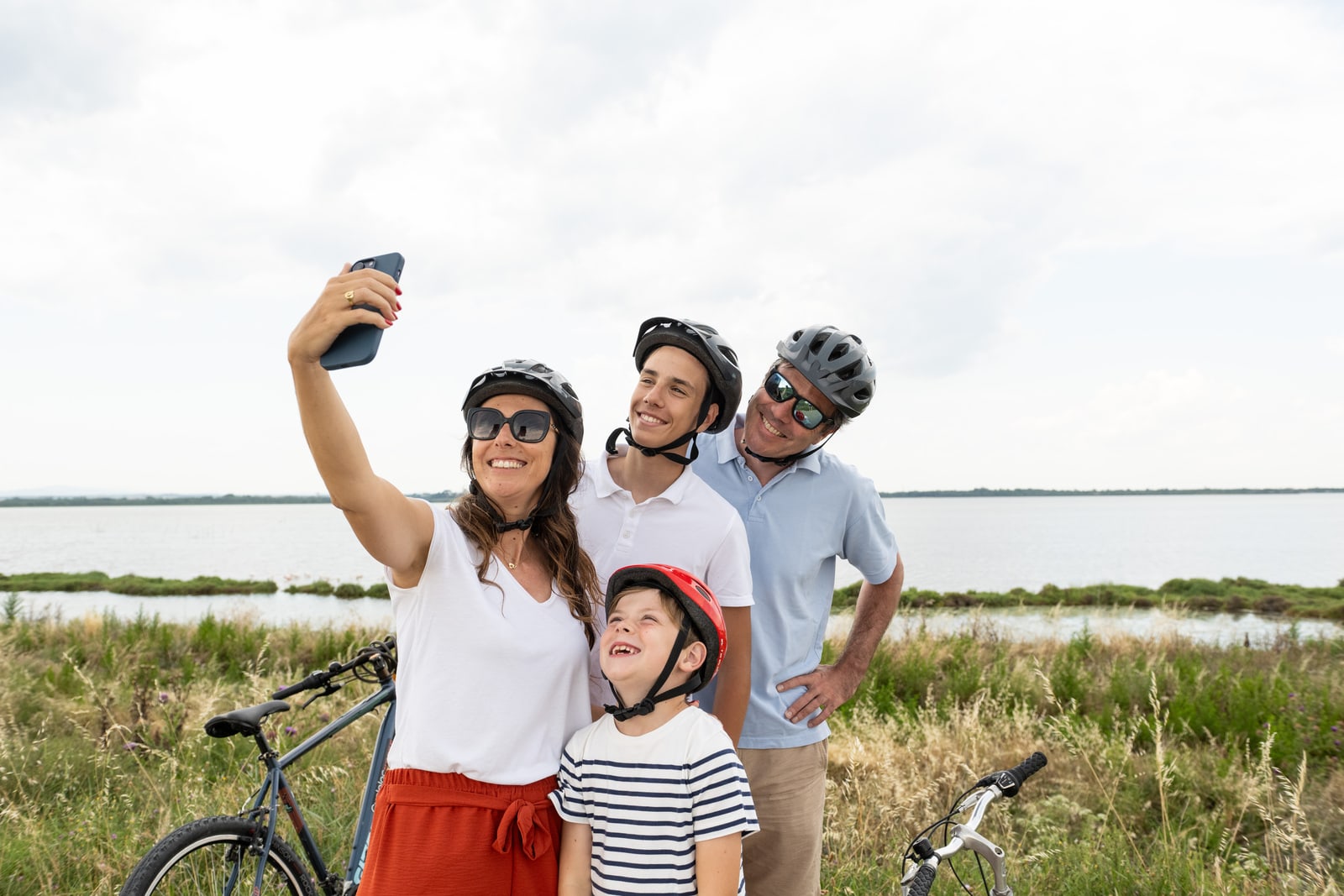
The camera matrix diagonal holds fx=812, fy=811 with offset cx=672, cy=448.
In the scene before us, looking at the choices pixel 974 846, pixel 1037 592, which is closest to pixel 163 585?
pixel 1037 592

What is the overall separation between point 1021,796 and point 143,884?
19.3 feet

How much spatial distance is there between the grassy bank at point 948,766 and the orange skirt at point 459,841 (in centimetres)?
275

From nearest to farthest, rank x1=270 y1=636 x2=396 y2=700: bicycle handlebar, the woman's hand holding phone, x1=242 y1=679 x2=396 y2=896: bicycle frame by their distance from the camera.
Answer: the woman's hand holding phone → x1=242 y1=679 x2=396 y2=896: bicycle frame → x1=270 y1=636 x2=396 y2=700: bicycle handlebar

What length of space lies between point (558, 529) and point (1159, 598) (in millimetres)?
28334

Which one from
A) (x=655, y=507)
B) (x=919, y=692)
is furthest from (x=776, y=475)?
(x=919, y=692)

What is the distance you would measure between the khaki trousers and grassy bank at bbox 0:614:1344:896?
1396mm

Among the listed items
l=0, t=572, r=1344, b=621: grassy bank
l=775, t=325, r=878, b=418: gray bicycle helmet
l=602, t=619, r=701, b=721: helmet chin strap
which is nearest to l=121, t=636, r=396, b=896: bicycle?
l=602, t=619, r=701, b=721: helmet chin strap

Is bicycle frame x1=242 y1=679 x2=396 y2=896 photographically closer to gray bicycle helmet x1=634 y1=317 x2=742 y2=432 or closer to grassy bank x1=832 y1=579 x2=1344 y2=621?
gray bicycle helmet x1=634 y1=317 x2=742 y2=432

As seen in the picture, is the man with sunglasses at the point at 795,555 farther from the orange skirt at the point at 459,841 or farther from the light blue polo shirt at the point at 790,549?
the orange skirt at the point at 459,841

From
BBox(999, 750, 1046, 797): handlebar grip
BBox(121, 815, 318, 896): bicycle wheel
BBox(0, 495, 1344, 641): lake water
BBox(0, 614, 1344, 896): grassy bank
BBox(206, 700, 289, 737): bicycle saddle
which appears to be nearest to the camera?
BBox(999, 750, 1046, 797): handlebar grip

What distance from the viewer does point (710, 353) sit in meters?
2.83

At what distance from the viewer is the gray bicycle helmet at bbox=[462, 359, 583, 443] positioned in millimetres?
2475

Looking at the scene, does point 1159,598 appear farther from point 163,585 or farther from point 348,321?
point 163,585

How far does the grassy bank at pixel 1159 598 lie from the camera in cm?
2316
